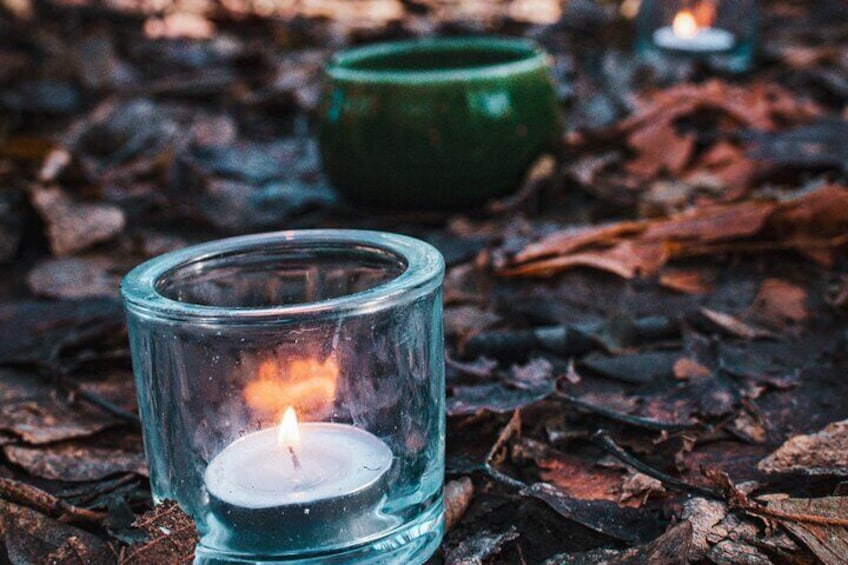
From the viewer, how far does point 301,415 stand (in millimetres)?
882

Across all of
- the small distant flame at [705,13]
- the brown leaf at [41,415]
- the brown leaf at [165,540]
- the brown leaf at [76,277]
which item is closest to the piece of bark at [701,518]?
the brown leaf at [165,540]

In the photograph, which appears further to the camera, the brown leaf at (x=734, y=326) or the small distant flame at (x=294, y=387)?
the brown leaf at (x=734, y=326)

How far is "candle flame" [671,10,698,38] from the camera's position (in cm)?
248

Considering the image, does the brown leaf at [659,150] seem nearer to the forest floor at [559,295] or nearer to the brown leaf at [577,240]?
the forest floor at [559,295]

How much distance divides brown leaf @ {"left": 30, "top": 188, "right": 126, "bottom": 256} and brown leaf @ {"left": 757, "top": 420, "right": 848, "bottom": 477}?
1115 mm

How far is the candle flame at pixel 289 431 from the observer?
33.1 inches

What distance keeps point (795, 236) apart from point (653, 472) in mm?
648

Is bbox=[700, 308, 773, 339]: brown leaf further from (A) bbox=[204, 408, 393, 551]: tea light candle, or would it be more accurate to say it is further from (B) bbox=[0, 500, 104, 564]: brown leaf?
(B) bbox=[0, 500, 104, 564]: brown leaf

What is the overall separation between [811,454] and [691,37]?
1723 mm

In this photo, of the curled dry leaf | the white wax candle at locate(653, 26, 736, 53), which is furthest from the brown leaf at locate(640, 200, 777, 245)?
the white wax candle at locate(653, 26, 736, 53)

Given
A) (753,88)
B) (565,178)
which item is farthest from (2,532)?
(753,88)

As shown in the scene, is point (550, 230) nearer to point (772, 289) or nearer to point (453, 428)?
point (772, 289)

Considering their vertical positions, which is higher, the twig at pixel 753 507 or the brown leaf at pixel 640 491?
the twig at pixel 753 507

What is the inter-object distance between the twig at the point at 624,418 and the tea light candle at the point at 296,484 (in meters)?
0.27
